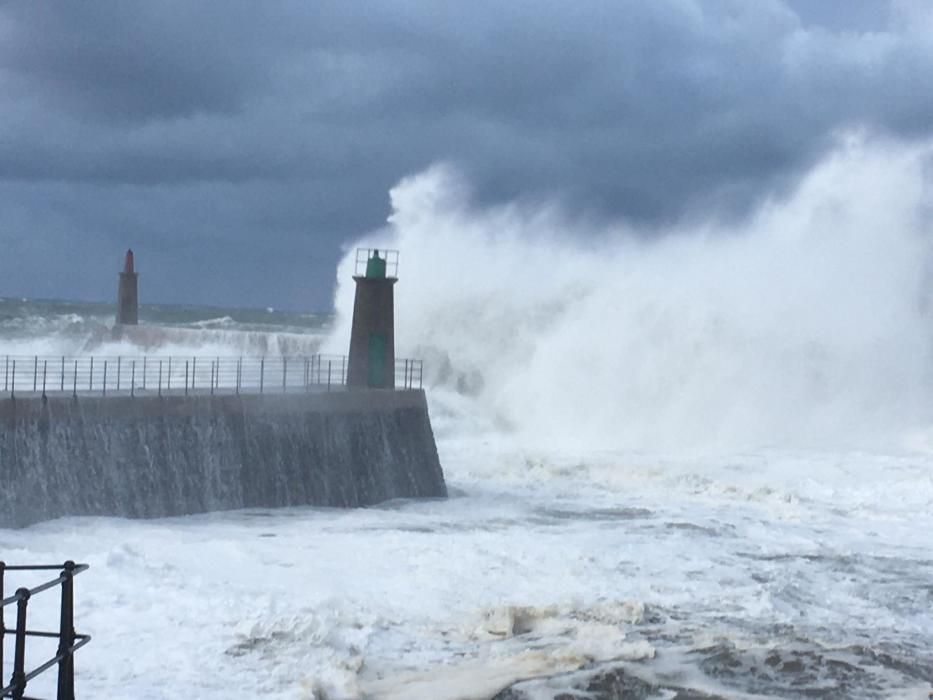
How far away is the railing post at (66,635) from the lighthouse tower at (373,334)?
12.3m

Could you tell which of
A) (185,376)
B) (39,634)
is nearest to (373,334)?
(185,376)

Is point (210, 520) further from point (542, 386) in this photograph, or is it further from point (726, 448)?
point (542, 386)

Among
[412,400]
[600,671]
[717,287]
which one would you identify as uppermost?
[717,287]

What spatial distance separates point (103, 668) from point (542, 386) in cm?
1980

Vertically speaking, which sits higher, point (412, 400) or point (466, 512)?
point (412, 400)

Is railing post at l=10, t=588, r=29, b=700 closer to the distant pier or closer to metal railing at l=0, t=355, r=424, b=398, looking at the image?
the distant pier

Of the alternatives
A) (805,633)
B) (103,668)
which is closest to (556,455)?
(805,633)

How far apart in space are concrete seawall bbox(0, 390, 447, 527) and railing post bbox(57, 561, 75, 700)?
8.77 meters

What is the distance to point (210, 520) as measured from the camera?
44.9ft

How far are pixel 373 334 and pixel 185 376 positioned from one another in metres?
2.50

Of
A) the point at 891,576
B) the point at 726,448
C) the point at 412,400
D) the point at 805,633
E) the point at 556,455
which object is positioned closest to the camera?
the point at 805,633

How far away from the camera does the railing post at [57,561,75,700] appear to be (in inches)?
159

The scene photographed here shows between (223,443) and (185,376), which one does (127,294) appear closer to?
(185,376)

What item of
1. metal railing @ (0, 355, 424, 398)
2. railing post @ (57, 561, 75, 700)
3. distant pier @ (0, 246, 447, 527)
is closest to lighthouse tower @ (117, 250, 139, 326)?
metal railing @ (0, 355, 424, 398)
